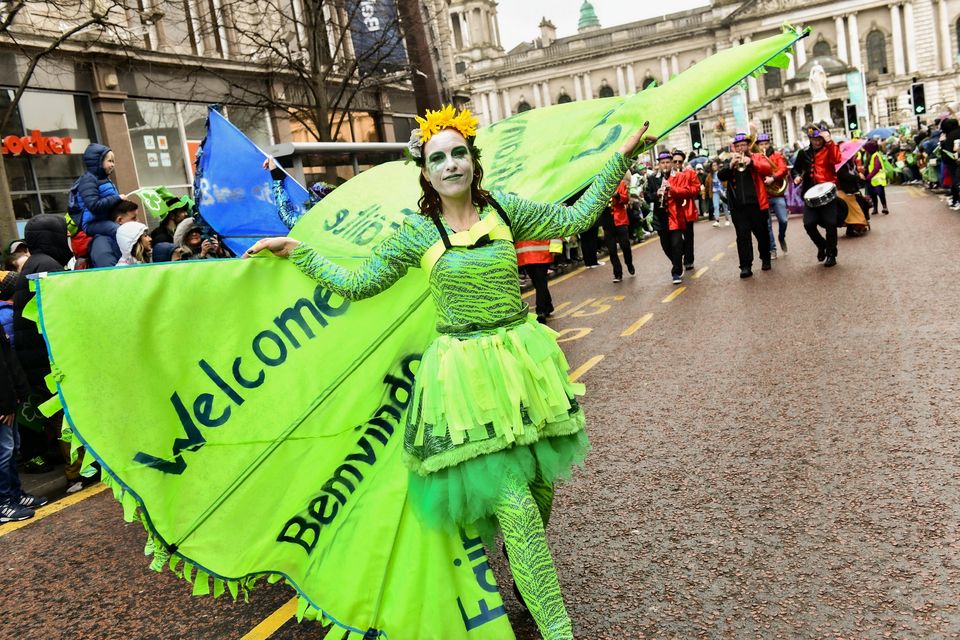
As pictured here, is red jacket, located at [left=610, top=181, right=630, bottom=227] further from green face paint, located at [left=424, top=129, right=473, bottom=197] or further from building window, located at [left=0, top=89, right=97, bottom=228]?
building window, located at [left=0, top=89, right=97, bottom=228]

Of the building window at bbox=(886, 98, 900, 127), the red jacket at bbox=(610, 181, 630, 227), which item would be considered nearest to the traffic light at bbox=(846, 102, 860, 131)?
the red jacket at bbox=(610, 181, 630, 227)

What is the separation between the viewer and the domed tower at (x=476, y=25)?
115250mm

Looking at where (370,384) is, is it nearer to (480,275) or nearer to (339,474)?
(339,474)

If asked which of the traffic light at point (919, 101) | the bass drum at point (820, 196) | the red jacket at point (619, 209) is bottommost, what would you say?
the bass drum at point (820, 196)

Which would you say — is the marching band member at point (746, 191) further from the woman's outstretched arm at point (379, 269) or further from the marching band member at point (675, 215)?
→ the woman's outstretched arm at point (379, 269)

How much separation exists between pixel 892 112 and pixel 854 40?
8.95 m

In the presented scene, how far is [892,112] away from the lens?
8500 cm

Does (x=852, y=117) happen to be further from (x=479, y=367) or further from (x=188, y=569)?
(x=188, y=569)

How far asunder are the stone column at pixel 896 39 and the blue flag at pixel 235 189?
93622mm

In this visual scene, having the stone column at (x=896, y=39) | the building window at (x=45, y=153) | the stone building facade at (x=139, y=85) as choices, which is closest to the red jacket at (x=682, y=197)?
the stone building facade at (x=139, y=85)

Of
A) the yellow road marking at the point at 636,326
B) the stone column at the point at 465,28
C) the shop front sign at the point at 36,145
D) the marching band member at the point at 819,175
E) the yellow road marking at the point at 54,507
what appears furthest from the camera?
the stone column at the point at 465,28

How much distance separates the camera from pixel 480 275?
318 centimetres

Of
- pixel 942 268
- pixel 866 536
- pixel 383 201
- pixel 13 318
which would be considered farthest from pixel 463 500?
pixel 942 268

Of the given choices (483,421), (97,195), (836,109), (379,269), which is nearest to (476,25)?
(836,109)
